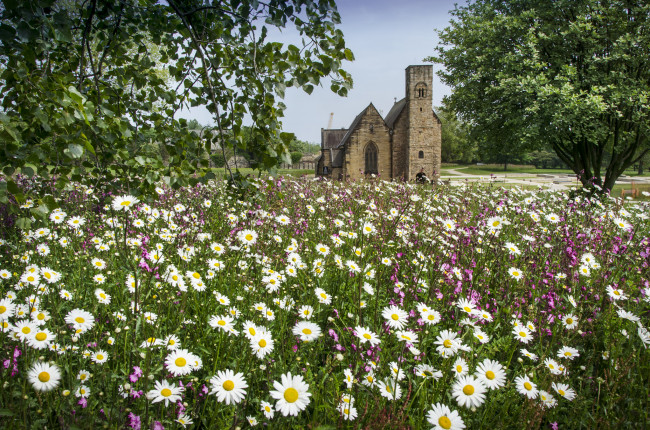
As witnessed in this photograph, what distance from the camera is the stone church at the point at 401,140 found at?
32.5 metres

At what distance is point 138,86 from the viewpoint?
297cm

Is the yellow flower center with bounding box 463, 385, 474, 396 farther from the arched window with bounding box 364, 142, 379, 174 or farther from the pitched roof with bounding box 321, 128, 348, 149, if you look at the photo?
the pitched roof with bounding box 321, 128, 348, 149

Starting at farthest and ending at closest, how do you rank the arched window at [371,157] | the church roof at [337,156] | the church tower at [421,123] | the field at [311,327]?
the church roof at [337,156] < the arched window at [371,157] < the church tower at [421,123] < the field at [311,327]

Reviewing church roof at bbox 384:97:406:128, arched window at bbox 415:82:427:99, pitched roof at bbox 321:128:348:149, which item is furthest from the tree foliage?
pitched roof at bbox 321:128:348:149

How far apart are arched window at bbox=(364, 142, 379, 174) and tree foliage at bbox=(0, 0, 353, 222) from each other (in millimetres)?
34476

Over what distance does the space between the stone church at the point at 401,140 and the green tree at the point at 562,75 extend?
35.6ft

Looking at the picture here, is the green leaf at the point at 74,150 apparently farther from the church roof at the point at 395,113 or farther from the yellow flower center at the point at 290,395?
the church roof at the point at 395,113

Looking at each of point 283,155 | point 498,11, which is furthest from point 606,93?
point 283,155

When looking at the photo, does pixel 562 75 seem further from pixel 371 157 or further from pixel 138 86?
pixel 371 157

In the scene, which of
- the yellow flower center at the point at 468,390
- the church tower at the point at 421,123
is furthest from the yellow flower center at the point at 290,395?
the church tower at the point at 421,123

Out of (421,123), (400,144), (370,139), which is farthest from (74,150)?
(370,139)

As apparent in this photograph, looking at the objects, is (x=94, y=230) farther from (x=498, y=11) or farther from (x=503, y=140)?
(x=498, y=11)

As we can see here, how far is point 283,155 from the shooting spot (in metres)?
2.64

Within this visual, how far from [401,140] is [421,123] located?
3.59 m
